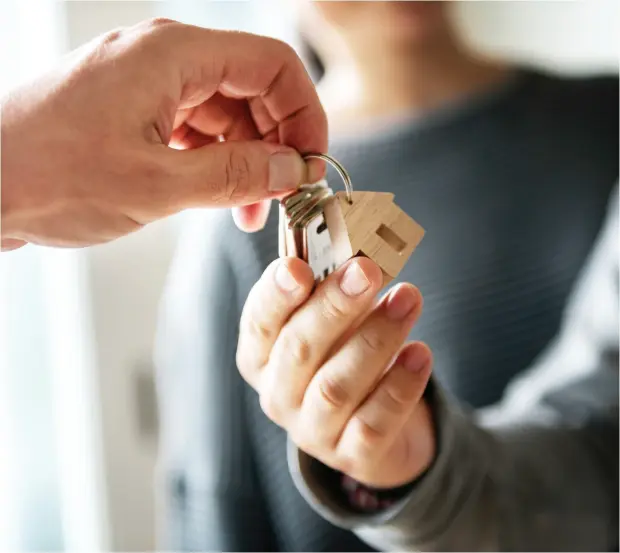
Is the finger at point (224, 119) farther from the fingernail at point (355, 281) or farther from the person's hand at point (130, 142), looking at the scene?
the fingernail at point (355, 281)

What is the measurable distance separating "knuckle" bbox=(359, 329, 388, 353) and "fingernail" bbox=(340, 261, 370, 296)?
0.13 feet

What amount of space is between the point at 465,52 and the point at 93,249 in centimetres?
58

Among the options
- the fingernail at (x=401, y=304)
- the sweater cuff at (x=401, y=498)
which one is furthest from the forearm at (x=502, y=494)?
the fingernail at (x=401, y=304)

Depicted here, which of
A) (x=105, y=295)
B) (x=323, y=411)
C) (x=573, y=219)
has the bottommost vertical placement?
(x=105, y=295)

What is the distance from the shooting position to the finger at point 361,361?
1.25 ft

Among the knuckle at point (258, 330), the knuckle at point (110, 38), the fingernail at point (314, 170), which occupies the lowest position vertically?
the knuckle at point (258, 330)

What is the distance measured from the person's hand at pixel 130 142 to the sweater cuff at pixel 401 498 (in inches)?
7.2

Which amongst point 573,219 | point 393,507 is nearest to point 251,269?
point 393,507

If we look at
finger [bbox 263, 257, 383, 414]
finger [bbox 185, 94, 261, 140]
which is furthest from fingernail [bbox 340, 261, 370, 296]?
finger [bbox 185, 94, 261, 140]

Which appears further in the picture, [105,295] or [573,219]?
[105,295]

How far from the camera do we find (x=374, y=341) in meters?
0.38

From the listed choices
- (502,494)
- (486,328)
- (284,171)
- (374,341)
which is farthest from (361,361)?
(486,328)

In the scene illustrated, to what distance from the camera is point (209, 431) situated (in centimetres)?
69

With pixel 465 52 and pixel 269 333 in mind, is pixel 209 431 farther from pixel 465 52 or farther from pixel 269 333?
pixel 465 52
